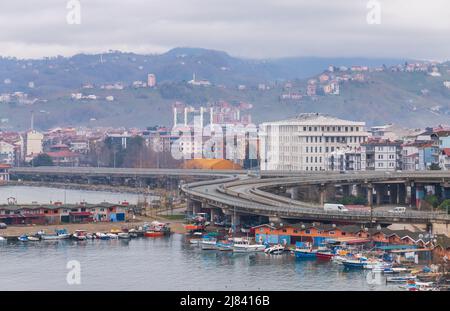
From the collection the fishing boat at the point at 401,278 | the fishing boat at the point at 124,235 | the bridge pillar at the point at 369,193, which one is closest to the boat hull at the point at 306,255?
the fishing boat at the point at 401,278

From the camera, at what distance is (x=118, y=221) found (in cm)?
3272

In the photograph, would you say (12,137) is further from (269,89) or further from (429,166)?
(269,89)

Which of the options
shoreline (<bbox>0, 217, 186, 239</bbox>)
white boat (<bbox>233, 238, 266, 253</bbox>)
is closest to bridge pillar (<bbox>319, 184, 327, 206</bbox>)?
shoreline (<bbox>0, 217, 186, 239</bbox>)

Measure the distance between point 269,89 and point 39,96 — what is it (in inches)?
1091

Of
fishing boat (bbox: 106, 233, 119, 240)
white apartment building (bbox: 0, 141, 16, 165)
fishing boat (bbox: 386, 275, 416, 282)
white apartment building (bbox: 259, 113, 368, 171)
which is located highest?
white apartment building (bbox: 259, 113, 368, 171)

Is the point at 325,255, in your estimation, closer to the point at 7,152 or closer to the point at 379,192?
the point at 379,192

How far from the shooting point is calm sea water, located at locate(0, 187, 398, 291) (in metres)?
21.7

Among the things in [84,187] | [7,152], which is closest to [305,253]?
[84,187]

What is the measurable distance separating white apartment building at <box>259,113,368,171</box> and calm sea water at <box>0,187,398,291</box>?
19.6m

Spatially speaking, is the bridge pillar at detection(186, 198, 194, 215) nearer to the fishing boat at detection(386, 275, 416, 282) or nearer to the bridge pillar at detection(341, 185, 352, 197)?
the bridge pillar at detection(341, 185, 352, 197)

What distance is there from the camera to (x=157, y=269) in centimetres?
2380

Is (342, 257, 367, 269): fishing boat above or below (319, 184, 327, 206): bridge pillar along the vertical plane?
below

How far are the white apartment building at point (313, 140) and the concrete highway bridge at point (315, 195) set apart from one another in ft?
10.3

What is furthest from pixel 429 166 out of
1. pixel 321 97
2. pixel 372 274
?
pixel 321 97
